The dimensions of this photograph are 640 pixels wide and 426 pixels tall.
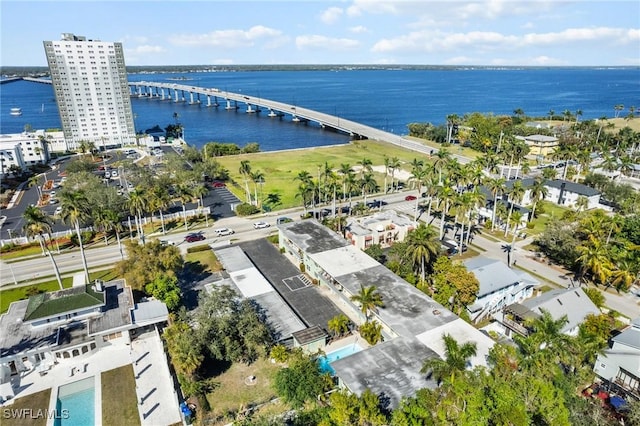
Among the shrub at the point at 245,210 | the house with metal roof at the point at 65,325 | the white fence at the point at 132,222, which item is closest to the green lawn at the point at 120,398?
the house with metal roof at the point at 65,325

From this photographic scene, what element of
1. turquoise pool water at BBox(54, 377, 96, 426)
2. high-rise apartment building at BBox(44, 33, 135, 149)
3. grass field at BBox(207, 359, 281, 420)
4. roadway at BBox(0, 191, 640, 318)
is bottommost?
turquoise pool water at BBox(54, 377, 96, 426)

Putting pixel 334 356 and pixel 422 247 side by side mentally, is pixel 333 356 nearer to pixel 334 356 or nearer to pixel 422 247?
pixel 334 356

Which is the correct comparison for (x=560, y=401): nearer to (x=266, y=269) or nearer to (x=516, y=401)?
(x=516, y=401)

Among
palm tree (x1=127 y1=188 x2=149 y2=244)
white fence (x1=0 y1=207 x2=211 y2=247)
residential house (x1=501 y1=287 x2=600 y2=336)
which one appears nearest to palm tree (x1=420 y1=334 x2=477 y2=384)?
residential house (x1=501 y1=287 x2=600 y2=336)

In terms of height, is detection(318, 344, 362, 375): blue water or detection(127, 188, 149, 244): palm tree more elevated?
detection(127, 188, 149, 244): palm tree

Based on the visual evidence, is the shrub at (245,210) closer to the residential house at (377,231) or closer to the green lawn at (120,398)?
the residential house at (377,231)

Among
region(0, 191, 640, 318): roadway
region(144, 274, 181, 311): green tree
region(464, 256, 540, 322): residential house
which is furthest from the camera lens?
region(0, 191, 640, 318): roadway

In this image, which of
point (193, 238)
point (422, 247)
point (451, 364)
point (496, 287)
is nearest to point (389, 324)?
point (451, 364)

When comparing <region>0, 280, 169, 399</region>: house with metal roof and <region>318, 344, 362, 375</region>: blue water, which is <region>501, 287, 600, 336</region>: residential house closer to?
<region>318, 344, 362, 375</region>: blue water
